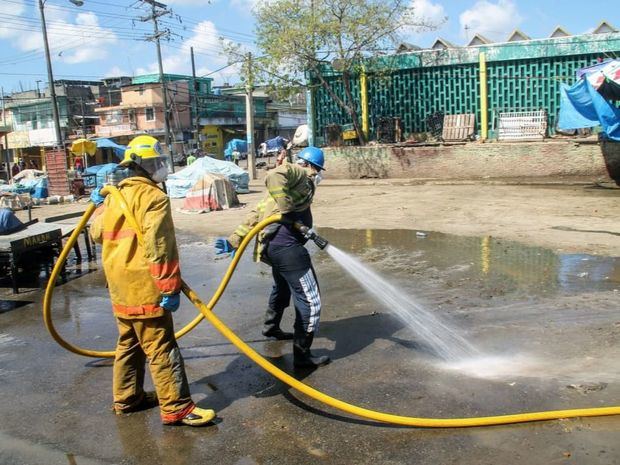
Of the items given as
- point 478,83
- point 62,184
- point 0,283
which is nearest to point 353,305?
point 0,283

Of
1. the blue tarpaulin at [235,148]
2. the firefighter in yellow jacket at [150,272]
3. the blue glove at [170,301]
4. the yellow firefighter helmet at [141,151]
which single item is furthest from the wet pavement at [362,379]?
the blue tarpaulin at [235,148]

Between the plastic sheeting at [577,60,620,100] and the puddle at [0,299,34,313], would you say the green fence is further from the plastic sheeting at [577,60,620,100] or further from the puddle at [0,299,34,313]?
the puddle at [0,299,34,313]

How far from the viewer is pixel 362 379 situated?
4.48 metres

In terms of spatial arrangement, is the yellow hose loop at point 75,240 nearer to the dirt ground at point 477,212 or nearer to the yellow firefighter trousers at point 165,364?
the yellow firefighter trousers at point 165,364

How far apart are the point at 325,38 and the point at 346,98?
2427mm

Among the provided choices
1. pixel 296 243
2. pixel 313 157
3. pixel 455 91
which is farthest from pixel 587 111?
pixel 296 243

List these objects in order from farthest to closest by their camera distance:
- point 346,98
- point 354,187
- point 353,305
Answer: point 346,98 < point 354,187 < point 353,305

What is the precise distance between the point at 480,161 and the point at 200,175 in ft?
30.5

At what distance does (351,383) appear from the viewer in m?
4.42

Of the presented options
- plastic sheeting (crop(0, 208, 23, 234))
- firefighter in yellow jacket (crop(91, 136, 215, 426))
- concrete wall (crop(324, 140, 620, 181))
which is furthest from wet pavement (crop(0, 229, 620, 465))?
concrete wall (crop(324, 140, 620, 181))

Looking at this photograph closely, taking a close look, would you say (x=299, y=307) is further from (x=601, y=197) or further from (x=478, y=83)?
(x=478, y=83)

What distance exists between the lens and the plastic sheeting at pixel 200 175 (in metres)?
19.7

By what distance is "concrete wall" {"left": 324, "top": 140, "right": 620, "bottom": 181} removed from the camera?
1711 cm

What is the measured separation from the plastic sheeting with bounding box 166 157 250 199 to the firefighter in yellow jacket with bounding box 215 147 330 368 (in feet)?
48.7
